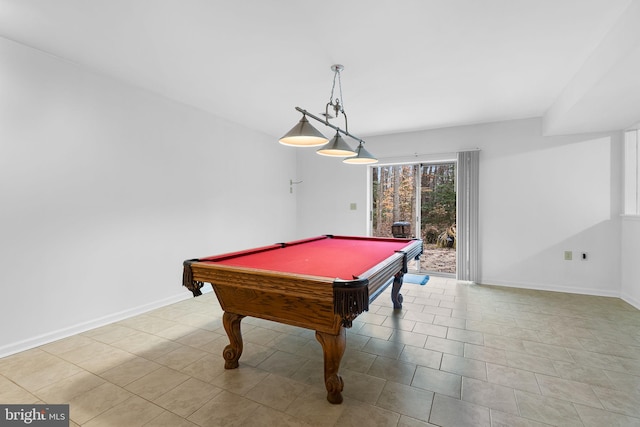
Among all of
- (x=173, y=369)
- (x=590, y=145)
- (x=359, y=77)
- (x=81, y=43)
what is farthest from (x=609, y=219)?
(x=81, y=43)

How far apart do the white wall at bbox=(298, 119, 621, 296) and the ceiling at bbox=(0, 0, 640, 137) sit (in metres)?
0.59

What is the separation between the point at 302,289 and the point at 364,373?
3.09 feet

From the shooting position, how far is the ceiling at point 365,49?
76.6 inches

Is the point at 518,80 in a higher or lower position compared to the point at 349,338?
higher

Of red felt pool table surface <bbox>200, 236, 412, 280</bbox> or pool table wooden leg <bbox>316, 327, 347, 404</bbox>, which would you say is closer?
pool table wooden leg <bbox>316, 327, 347, 404</bbox>

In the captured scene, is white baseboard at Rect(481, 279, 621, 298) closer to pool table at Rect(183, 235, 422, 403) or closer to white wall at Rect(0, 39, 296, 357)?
pool table at Rect(183, 235, 422, 403)

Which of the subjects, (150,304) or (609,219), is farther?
(609,219)

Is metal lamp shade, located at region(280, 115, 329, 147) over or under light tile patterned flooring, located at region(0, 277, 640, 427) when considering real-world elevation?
over

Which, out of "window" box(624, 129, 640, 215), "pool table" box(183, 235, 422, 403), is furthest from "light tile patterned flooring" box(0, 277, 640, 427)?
"window" box(624, 129, 640, 215)

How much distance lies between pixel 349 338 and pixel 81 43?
3.38 metres

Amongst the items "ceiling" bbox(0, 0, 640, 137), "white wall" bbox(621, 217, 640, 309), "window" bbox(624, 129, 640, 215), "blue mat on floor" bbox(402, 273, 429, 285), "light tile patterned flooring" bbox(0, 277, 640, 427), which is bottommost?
"light tile patterned flooring" bbox(0, 277, 640, 427)

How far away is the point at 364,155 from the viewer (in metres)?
2.94

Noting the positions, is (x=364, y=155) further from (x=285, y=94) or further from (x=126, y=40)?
(x=126, y=40)

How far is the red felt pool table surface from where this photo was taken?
1.99 meters
